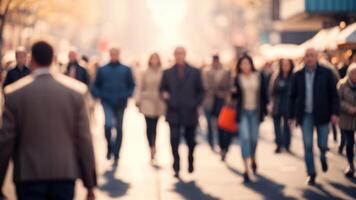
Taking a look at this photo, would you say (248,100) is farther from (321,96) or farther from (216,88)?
(216,88)

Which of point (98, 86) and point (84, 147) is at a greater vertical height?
point (84, 147)

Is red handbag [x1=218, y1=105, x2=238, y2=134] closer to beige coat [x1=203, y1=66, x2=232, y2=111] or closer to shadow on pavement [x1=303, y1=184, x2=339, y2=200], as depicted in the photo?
shadow on pavement [x1=303, y1=184, x2=339, y2=200]

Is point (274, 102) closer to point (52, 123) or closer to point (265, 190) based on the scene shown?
point (265, 190)

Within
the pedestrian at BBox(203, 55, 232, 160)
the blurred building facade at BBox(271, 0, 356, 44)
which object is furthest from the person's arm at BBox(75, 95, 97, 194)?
the blurred building facade at BBox(271, 0, 356, 44)

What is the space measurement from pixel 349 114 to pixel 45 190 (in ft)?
26.2

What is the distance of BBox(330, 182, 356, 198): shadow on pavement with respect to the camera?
11.0 m

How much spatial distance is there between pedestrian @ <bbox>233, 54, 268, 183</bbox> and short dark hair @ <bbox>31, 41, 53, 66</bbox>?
6.74 meters

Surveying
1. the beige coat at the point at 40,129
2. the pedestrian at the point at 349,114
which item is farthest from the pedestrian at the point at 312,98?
the beige coat at the point at 40,129

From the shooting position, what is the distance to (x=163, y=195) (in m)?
10.9

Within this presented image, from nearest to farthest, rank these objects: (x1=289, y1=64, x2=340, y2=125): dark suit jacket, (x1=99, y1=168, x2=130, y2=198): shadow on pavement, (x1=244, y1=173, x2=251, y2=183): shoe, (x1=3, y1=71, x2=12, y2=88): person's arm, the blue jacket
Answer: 1. (x1=99, y1=168, x2=130, y2=198): shadow on pavement
2. (x1=289, y1=64, x2=340, y2=125): dark suit jacket
3. (x1=244, y1=173, x2=251, y2=183): shoe
4. (x1=3, y1=71, x2=12, y2=88): person's arm
5. the blue jacket

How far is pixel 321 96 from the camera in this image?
38.3 ft

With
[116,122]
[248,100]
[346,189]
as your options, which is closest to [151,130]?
[116,122]

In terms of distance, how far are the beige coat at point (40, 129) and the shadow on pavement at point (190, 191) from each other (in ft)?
16.6

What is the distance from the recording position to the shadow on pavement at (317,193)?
35.4 ft
